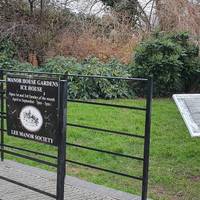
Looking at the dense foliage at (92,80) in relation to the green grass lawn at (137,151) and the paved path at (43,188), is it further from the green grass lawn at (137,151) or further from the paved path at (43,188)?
the paved path at (43,188)

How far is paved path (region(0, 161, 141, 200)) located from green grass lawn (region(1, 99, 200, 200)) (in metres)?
0.28

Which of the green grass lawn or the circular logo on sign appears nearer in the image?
the circular logo on sign

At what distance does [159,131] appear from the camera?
27.8ft

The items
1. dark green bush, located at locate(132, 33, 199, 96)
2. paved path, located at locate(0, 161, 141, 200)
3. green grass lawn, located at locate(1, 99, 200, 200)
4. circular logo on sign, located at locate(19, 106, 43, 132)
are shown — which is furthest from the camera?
dark green bush, located at locate(132, 33, 199, 96)

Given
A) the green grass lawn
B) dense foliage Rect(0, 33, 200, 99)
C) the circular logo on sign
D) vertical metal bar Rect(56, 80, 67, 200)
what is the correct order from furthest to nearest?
dense foliage Rect(0, 33, 200, 99), the green grass lawn, the circular logo on sign, vertical metal bar Rect(56, 80, 67, 200)

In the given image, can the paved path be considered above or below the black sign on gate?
below

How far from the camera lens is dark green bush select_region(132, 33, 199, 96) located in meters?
13.3

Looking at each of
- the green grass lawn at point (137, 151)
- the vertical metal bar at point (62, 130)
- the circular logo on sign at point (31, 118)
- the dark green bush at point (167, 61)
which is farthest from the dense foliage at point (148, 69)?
the vertical metal bar at point (62, 130)

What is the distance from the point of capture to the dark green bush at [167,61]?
523 inches

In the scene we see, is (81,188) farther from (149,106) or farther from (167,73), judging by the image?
(167,73)

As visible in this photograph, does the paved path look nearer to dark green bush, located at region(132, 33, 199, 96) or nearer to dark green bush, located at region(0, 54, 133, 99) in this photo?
dark green bush, located at region(0, 54, 133, 99)

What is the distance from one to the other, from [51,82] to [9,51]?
1285cm

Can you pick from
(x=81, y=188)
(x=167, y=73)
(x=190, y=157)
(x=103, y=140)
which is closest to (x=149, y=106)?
(x=81, y=188)

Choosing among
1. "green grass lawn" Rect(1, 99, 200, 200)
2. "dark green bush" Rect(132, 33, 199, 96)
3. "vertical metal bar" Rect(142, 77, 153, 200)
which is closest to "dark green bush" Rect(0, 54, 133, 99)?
"dark green bush" Rect(132, 33, 199, 96)
